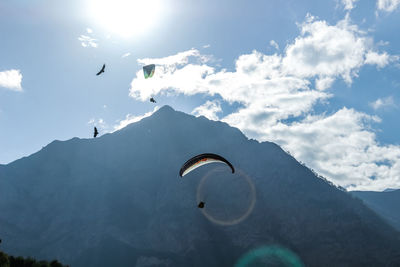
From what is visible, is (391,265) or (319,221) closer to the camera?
(391,265)

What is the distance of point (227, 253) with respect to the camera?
190750 millimetres

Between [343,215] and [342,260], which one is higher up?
[343,215]

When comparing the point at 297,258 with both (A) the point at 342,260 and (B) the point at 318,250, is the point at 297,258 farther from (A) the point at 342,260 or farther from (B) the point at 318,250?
(A) the point at 342,260

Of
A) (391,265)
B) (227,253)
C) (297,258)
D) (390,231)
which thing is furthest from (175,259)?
(390,231)

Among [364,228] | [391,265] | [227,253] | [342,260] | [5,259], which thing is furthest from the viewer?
[227,253]

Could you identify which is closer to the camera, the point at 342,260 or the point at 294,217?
the point at 342,260

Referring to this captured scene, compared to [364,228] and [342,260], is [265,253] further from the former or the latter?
[364,228]

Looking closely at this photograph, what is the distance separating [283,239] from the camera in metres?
184

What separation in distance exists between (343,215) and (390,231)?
27903mm

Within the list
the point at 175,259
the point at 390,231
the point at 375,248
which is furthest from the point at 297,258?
the point at 175,259

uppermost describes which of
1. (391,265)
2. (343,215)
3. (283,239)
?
(343,215)

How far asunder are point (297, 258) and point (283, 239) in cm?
1545

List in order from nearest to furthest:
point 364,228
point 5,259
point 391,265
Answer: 1. point 5,259
2. point 391,265
3. point 364,228

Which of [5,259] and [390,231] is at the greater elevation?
[390,231]
